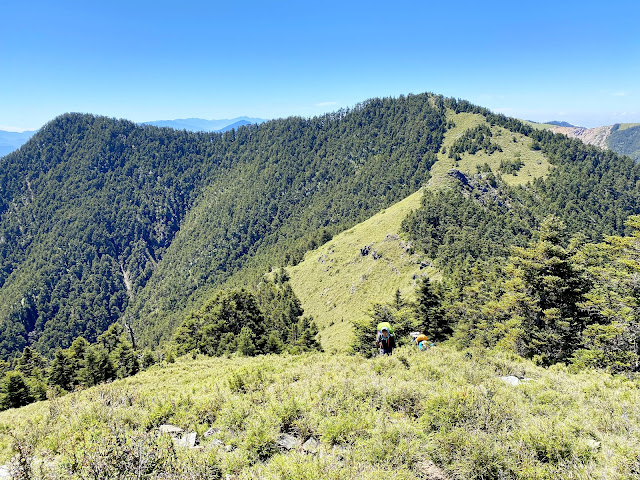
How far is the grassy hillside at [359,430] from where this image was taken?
6.52 m

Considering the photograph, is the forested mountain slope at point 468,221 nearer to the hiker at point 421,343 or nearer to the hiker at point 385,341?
the hiker at point 421,343

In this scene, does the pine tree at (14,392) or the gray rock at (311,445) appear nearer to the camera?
the gray rock at (311,445)

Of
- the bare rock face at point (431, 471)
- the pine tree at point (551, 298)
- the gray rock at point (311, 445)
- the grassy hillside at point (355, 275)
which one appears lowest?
the grassy hillside at point (355, 275)

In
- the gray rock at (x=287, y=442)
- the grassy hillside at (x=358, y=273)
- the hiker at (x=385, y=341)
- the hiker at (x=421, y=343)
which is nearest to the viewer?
the gray rock at (x=287, y=442)

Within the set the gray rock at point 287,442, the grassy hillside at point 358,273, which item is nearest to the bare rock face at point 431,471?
the gray rock at point 287,442

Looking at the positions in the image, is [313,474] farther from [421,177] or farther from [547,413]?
[421,177]

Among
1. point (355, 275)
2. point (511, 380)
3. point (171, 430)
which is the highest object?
point (171, 430)

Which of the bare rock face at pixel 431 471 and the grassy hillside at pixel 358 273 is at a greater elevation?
the bare rock face at pixel 431 471

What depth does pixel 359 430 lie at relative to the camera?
26.8 feet

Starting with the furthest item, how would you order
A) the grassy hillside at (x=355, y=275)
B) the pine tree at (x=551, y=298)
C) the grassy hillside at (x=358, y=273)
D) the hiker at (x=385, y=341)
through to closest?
1. the grassy hillside at (x=355, y=275)
2. the grassy hillside at (x=358, y=273)
3. the pine tree at (x=551, y=298)
4. the hiker at (x=385, y=341)

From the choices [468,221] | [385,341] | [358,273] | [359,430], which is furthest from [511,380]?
[468,221]

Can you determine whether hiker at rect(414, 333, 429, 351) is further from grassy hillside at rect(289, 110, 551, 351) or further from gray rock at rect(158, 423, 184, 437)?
grassy hillside at rect(289, 110, 551, 351)

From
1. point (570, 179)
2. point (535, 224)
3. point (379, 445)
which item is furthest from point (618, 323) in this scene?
point (570, 179)

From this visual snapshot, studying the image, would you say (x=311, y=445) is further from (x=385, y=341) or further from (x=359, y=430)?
(x=385, y=341)
